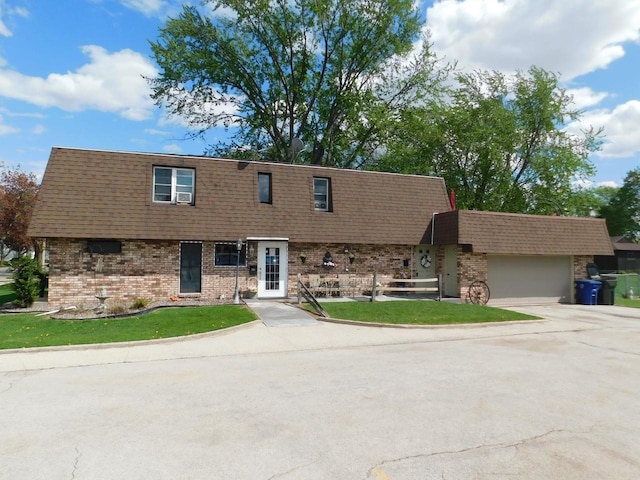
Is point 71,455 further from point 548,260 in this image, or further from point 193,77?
point 193,77

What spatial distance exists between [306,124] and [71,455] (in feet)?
105

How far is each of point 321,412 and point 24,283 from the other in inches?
533

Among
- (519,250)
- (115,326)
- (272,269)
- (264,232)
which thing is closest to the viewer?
(115,326)

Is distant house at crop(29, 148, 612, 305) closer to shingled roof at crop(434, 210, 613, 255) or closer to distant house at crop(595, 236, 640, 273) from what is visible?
shingled roof at crop(434, 210, 613, 255)

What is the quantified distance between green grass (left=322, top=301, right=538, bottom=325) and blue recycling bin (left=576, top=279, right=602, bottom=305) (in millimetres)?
7554

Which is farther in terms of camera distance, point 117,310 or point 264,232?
point 264,232

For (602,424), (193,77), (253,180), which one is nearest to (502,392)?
(602,424)

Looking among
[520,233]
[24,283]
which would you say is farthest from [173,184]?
[520,233]

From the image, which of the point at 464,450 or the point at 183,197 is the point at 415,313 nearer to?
the point at 464,450

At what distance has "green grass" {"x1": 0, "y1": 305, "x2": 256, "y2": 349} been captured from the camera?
9.76 m

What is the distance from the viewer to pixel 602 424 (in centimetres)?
524

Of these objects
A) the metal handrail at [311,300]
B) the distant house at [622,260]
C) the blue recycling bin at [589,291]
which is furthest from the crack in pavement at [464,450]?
the distant house at [622,260]

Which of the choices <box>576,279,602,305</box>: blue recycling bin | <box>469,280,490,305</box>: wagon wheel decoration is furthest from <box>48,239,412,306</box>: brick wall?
<box>576,279,602,305</box>: blue recycling bin

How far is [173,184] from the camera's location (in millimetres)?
17203
